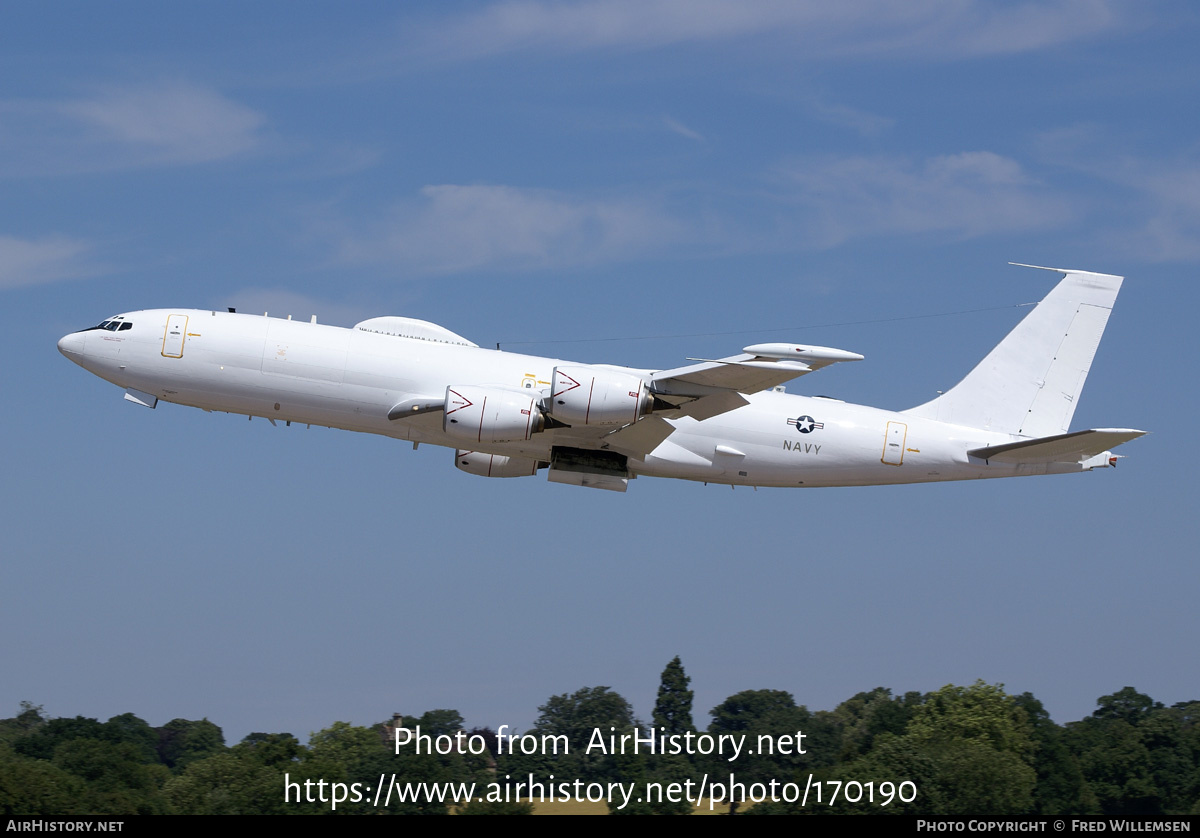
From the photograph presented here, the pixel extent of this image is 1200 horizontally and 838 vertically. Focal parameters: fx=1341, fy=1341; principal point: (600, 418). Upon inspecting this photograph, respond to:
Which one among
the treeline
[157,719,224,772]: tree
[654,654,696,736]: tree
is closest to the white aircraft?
the treeline

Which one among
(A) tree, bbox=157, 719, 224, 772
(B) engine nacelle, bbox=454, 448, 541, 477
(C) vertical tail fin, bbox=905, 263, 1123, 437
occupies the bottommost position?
(A) tree, bbox=157, 719, 224, 772

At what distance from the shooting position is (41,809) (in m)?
61.9

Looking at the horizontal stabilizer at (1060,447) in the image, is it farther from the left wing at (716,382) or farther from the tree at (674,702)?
the tree at (674,702)

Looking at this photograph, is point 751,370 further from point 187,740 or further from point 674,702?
point 187,740

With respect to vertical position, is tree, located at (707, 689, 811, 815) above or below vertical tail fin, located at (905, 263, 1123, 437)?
below

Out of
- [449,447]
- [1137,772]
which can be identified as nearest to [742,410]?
[449,447]

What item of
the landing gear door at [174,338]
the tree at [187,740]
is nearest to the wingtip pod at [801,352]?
the landing gear door at [174,338]

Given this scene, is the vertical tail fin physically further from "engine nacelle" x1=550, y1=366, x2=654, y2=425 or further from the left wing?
"engine nacelle" x1=550, y1=366, x2=654, y2=425

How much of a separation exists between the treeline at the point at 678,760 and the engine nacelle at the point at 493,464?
15.4 m

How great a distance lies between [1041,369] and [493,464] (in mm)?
20836

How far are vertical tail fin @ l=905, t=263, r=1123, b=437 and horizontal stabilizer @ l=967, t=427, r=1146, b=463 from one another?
2.07 m

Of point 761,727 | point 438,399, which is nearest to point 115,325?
point 438,399

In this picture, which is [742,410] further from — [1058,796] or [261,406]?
[1058,796]

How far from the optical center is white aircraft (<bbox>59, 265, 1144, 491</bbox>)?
43250 millimetres
